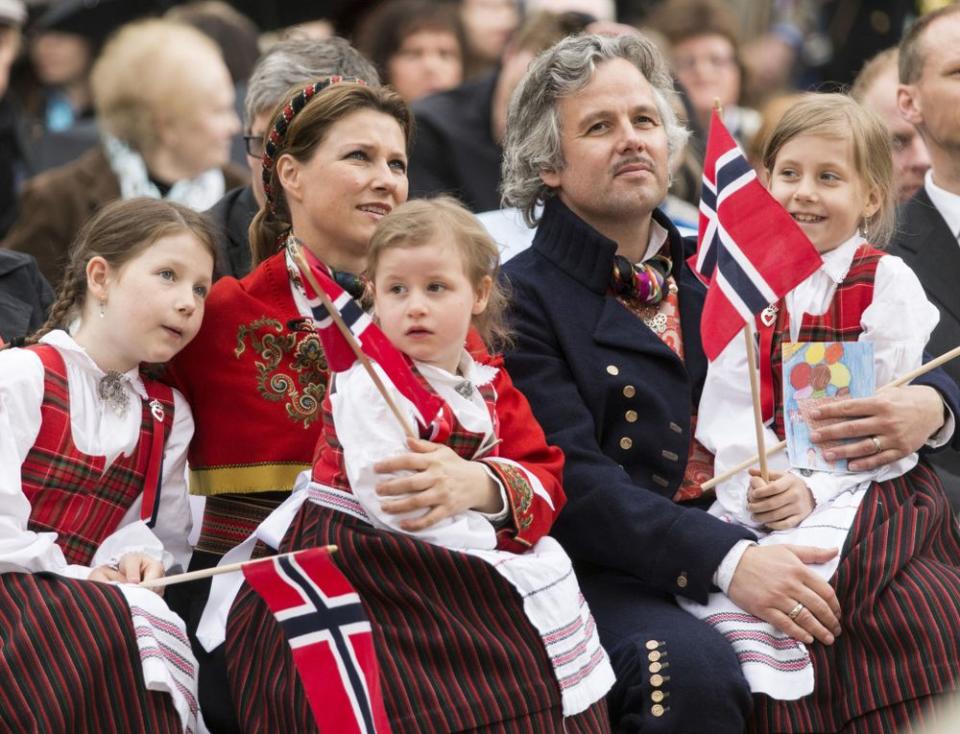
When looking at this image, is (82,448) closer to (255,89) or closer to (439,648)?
(439,648)

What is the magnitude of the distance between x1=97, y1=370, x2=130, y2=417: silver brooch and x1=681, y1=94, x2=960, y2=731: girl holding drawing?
146 centimetres

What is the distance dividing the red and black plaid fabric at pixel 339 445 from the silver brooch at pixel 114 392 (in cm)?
49

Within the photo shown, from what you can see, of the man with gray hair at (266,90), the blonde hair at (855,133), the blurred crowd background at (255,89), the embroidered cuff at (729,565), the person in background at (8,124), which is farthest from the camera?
the person in background at (8,124)

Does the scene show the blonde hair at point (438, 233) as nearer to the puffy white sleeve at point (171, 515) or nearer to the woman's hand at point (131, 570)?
the puffy white sleeve at point (171, 515)

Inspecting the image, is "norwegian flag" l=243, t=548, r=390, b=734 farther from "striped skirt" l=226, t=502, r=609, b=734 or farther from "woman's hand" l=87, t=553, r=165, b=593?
"woman's hand" l=87, t=553, r=165, b=593

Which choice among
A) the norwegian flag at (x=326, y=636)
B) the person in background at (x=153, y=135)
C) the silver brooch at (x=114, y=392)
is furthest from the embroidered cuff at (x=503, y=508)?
the person in background at (x=153, y=135)

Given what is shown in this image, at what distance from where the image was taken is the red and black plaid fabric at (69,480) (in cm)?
424

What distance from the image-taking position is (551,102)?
5004 mm

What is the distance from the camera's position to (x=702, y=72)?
345 inches

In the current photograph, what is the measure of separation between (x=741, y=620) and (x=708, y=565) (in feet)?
0.49

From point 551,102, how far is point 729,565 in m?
1.39

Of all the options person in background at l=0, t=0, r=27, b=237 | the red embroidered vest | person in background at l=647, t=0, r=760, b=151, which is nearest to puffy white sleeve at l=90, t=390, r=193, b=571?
the red embroidered vest

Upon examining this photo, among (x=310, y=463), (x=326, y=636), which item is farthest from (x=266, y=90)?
(x=326, y=636)

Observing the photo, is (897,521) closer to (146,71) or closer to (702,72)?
(146,71)
